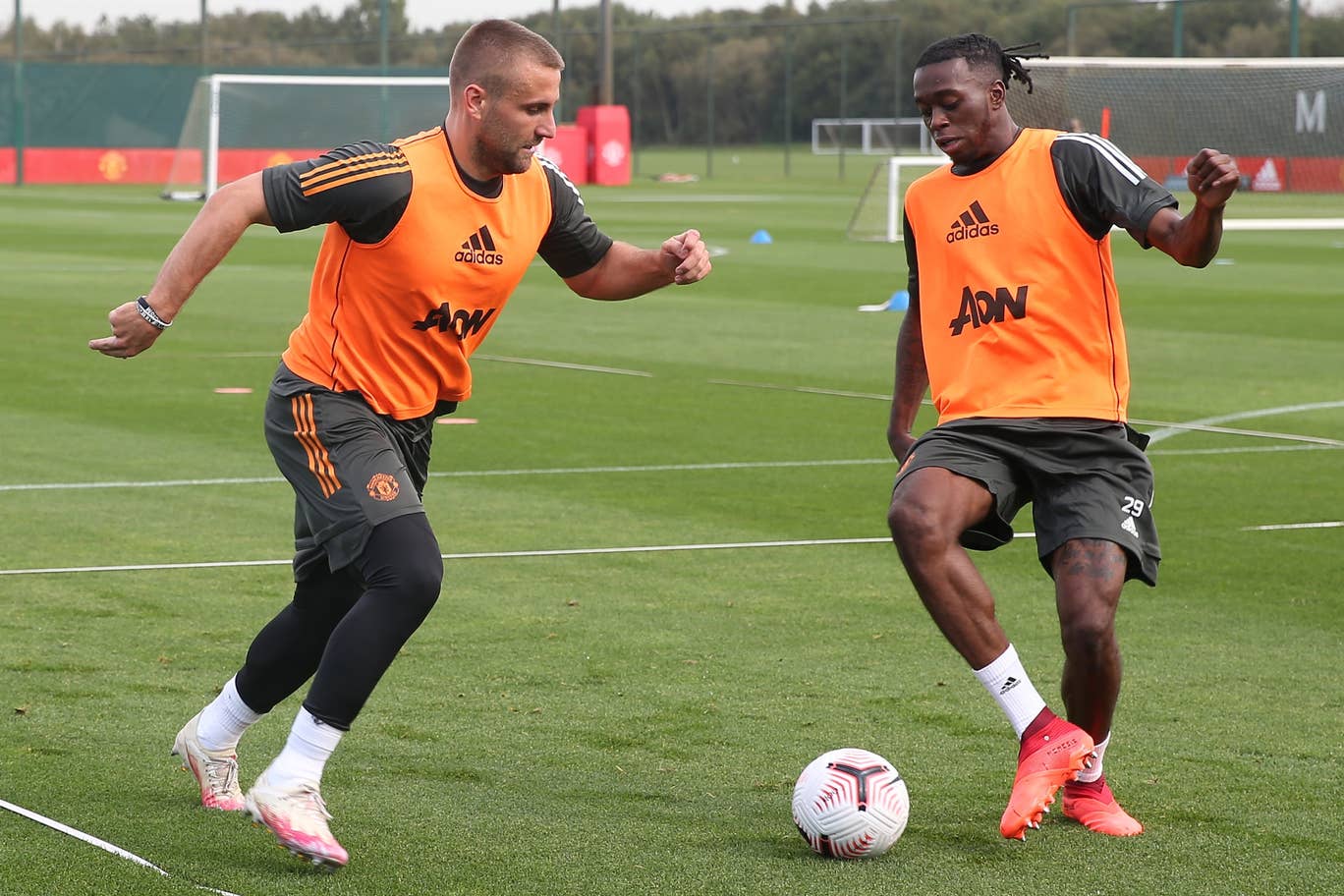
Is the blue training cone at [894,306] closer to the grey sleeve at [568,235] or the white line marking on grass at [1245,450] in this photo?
the white line marking on grass at [1245,450]

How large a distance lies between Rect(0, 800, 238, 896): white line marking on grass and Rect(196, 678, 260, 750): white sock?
1.41 ft

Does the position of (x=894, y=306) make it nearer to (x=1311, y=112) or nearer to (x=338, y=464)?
(x=1311, y=112)

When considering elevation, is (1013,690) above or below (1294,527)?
above

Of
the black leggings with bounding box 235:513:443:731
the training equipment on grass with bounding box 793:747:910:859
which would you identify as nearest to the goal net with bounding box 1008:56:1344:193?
the training equipment on grass with bounding box 793:747:910:859

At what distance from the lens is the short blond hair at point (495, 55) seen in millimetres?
5137

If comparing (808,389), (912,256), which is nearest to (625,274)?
(912,256)

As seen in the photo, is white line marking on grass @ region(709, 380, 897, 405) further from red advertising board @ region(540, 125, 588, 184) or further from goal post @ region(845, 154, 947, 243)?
red advertising board @ region(540, 125, 588, 184)

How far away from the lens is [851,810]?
4.98 metres

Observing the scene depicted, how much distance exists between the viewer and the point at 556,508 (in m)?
10.2

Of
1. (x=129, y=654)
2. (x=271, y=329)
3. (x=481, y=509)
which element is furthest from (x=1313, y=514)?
(x=271, y=329)

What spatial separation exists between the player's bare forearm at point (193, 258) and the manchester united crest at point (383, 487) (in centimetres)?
62

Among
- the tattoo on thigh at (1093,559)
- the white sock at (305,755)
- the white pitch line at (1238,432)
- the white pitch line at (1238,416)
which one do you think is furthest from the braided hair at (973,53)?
the white pitch line at (1238,416)

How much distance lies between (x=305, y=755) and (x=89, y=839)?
2.03 feet

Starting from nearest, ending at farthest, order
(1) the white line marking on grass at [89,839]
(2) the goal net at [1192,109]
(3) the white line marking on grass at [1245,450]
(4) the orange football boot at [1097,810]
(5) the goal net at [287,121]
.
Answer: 1. (1) the white line marking on grass at [89,839]
2. (4) the orange football boot at [1097,810]
3. (3) the white line marking on grass at [1245,450]
4. (2) the goal net at [1192,109]
5. (5) the goal net at [287,121]
